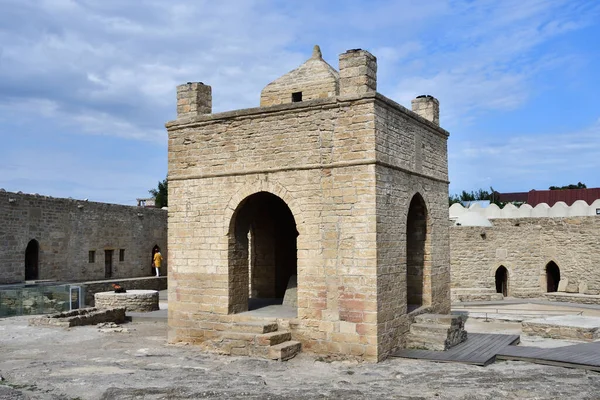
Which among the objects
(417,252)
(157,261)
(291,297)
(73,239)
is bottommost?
(291,297)

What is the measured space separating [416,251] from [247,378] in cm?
519

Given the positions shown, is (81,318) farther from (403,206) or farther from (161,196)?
(161,196)

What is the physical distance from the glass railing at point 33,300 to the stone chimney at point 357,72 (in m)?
9.89

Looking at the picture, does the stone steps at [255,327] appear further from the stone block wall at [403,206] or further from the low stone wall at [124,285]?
the low stone wall at [124,285]

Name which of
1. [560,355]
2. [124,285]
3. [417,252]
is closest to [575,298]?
[417,252]

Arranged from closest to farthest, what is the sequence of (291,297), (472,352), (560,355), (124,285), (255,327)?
(560,355) < (472,352) < (255,327) < (291,297) < (124,285)

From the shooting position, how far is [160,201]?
49844mm

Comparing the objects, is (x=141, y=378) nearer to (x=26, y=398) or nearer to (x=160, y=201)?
(x=26, y=398)

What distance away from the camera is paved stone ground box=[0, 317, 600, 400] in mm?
7961

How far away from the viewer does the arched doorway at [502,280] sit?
76.7 ft

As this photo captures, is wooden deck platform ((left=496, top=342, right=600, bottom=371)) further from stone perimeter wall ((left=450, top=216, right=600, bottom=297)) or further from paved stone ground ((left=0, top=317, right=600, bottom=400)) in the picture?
stone perimeter wall ((left=450, top=216, right=600, bottom=297))

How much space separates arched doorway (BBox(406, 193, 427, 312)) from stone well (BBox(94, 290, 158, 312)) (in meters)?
8.20

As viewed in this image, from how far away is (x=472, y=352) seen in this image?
10312 millimetres

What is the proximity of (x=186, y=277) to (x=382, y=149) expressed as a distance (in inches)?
180
